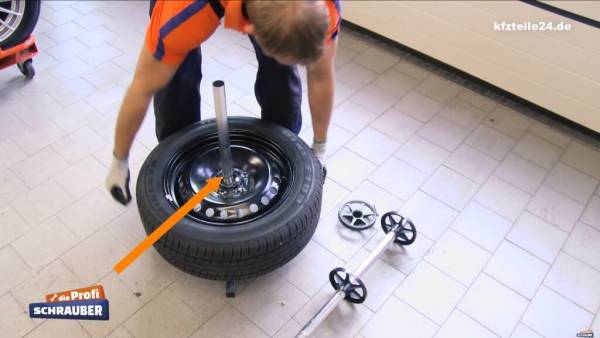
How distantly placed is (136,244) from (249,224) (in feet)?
1.78

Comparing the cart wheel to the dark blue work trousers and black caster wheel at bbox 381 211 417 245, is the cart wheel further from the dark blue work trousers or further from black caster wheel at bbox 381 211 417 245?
black caster wheel at bbox 381 211 417 245

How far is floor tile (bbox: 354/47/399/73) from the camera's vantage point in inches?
101

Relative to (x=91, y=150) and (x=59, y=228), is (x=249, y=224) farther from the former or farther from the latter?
(x=91, y=150)

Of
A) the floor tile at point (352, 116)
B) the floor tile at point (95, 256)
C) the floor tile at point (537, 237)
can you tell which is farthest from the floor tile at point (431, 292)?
the floor tile at point (95, 256)

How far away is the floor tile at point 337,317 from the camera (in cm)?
149

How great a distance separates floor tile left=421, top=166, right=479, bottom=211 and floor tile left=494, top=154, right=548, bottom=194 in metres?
0.17

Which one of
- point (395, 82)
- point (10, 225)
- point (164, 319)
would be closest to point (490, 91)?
point (395, 82)

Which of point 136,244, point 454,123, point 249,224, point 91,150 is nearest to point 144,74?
point 249,224

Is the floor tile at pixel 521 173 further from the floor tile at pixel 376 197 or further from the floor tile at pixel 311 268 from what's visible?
the floor tile at pixel 311 268

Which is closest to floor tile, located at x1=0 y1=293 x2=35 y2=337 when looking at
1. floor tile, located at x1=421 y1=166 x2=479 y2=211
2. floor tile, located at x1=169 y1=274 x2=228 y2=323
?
floor tile, located at x1=169 y1=274 x2=228 y2=323

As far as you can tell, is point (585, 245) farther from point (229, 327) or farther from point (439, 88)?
point (229, 327)

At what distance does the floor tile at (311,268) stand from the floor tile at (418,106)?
932mm

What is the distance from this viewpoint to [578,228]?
1848 millimetres

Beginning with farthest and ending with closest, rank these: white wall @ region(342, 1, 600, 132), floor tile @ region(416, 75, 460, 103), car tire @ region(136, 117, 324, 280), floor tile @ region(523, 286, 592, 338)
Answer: floor tile @ region(416, 75, 460, 103)
white wall @ region(342, 1, 600, 132)
floor tile @ region(523, 286, 592, 338)
car tire @ region(136, 117, 324, 280)
